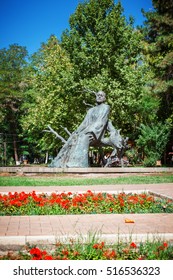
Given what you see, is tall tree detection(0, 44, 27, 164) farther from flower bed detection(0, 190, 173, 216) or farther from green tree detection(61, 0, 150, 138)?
flower bed detection(0, 190, 173, 216)

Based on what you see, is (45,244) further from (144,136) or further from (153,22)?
(153,22)

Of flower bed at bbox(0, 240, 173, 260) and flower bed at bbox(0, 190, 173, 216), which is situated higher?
flower bed at bbox(0, 190, 173, 216)

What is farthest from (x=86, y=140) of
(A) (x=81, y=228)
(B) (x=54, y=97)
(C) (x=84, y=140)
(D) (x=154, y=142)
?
(B) (x=54, y=97)

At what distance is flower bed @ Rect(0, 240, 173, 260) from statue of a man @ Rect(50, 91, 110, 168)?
1354cm

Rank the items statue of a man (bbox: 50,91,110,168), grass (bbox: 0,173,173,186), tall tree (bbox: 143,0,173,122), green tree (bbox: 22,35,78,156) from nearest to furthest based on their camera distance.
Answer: grass (bbox: 0,173,173,186) < statue of a man (bbox: 50,91,110,168) < tall tree (bbox: 143,0,173,122) < green tree (bbox: 22,35,78,156)

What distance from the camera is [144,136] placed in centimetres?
2503

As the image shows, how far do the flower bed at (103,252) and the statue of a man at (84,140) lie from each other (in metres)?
13.5

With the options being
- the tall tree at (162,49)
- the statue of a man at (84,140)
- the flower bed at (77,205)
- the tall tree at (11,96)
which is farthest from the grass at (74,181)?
the tall tree at (11,96)

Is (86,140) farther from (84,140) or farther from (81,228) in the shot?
(81,228)

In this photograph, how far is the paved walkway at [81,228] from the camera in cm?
493

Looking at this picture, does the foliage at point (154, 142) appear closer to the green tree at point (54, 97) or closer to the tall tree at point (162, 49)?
the tall tree at point (162, 49)

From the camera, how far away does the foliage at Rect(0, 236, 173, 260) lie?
13.6 ft

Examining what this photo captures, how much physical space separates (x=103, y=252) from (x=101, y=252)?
0.08 ft

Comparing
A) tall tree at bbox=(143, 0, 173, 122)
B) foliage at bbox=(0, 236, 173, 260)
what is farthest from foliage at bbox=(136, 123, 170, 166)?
foliage at bbox=(0, 236, 173, 260)
